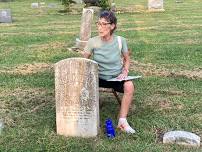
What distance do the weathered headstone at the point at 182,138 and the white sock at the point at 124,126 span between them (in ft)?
1.54

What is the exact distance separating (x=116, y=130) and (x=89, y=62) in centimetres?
101

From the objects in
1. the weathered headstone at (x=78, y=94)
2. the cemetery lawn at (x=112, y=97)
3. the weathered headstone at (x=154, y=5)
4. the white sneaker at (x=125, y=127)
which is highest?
the weathered headstone at (x=78, y=94)

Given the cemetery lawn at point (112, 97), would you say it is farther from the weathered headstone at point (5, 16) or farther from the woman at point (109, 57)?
the weathered headstone at point (5, 16)

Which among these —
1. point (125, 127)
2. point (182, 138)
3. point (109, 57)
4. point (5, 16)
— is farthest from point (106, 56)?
Result: point (5, 16)

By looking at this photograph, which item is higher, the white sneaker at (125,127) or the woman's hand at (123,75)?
the woman's hand at (123,75)

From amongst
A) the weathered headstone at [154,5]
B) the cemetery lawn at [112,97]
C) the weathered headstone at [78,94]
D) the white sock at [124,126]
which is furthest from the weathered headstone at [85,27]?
the weathered headstone at [154,5]

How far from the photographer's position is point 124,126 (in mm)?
6594

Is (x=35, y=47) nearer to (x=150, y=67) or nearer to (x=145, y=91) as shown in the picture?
(x=150, y=67)

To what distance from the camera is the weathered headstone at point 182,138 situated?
6164 millimetres

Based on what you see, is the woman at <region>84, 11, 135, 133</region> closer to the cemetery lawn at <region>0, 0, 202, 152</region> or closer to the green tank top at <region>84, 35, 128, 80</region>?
the green tank top at <region>84, 35, 128, 80</region>

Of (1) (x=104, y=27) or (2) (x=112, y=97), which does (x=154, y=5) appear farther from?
(1) (x=104, y=27)

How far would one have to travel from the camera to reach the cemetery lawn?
632 centimetres

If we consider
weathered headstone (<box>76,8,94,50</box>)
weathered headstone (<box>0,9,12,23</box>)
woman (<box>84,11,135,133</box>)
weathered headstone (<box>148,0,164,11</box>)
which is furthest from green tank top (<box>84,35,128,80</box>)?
weathered headstone (<box>148,0,164,11</box>)

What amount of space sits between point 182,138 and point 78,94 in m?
1.31
